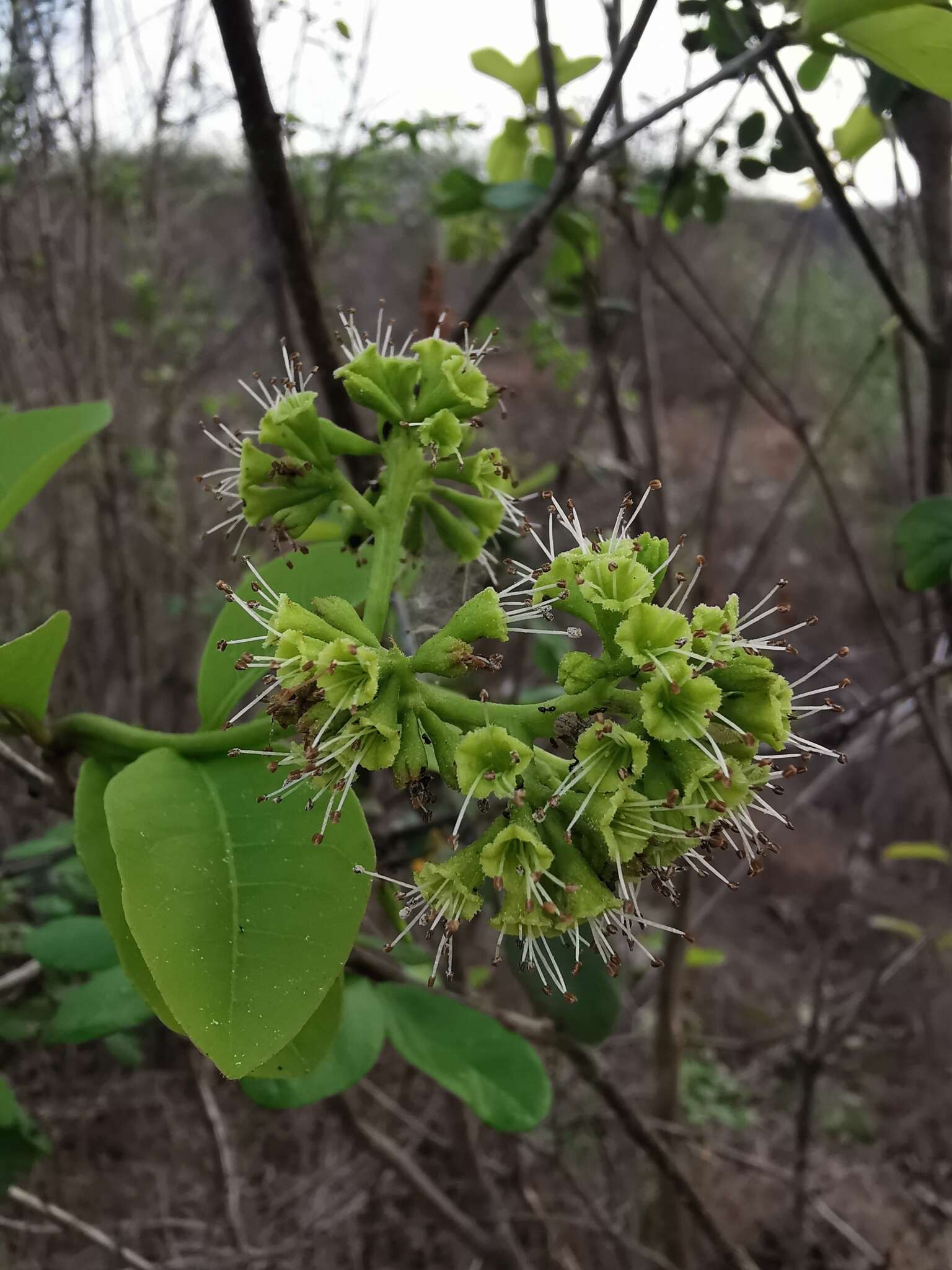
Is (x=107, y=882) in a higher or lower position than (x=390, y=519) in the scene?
lower

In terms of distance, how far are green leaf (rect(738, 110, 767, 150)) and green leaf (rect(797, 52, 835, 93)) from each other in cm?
27

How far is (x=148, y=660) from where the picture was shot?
10.2ft

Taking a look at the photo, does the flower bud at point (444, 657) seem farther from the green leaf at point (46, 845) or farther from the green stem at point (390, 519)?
the green leaf at point (46, 845)

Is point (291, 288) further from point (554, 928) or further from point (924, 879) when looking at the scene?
point (924, 879)

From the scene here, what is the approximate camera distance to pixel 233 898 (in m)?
0.69

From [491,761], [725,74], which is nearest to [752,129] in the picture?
[725,74]

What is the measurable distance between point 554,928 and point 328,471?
1.59ft

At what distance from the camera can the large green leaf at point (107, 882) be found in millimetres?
706

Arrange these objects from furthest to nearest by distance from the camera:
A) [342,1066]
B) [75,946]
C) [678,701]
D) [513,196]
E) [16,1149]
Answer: [513,196] < [16,1149] < [75,946] < [342,1066] < [678,701]

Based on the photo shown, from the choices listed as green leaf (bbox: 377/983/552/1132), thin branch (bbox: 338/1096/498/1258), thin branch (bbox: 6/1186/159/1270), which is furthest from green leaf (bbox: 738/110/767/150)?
thin branch (bbox: 6/1186/159/1270)

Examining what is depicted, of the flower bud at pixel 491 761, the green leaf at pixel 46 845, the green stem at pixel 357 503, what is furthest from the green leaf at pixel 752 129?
the green leaf at pixel 46 845

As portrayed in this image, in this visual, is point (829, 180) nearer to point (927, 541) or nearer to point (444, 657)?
point (927, 541)

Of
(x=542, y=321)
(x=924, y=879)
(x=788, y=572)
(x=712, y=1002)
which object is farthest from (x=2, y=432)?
(x=788, y=572)

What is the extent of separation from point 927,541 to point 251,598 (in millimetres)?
795
